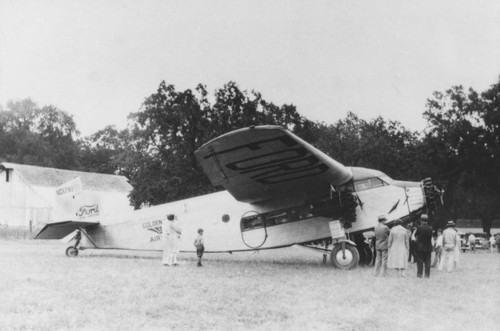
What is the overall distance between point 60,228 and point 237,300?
9.69m

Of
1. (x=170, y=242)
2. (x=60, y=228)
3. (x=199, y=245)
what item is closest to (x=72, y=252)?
(x=60, y=228)

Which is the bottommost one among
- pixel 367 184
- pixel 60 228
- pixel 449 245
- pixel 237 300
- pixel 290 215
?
pixel 237 300

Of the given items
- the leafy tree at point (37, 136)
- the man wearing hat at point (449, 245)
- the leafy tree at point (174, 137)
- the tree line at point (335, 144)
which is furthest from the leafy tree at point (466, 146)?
the leafy tree at point (37, 136)

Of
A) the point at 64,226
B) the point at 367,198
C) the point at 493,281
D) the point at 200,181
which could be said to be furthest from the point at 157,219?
the point at 200,181

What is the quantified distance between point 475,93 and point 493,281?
32.6m

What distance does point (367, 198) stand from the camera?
12.9 meters

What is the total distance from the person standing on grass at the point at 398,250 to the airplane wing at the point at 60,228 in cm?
904

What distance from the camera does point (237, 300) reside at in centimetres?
715

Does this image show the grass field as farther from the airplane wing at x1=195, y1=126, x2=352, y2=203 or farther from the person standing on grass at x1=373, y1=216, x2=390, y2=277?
the airplane wing at x1=195, y1=126, x2=352, y2=203

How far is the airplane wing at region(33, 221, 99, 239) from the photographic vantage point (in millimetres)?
14596

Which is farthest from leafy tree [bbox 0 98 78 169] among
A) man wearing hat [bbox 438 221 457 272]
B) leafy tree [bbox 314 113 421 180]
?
man wearing hat [bbox 438 221 457 272]

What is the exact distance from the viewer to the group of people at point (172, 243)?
1270 centimetres

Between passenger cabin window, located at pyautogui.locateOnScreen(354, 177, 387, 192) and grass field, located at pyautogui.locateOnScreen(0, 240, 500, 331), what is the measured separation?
2558 millimetres

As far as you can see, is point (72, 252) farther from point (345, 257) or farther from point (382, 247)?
point (382, 247)
